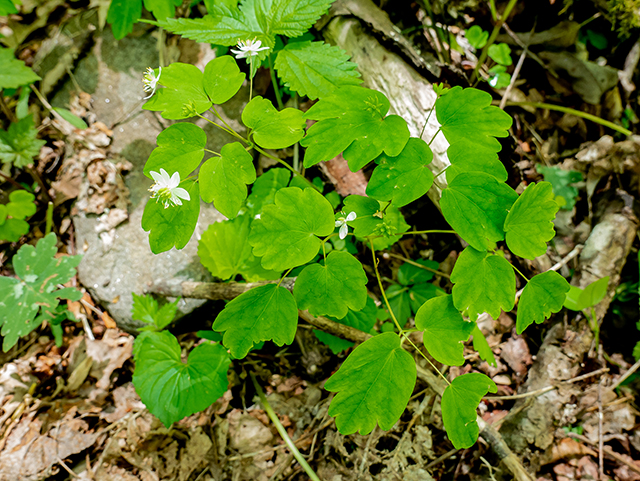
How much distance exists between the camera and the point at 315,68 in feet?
6.06

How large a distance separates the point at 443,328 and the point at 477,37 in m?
2.40

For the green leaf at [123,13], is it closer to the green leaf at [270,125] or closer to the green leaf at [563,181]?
the green leaf at [270,125]

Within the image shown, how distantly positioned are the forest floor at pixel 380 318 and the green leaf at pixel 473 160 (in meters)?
0.81

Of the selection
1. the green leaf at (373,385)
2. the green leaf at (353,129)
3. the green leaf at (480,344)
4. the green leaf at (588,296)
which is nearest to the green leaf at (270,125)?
the green leaf at (353,129)

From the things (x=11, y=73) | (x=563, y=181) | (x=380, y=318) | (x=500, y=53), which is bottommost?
(x=380, y=318)

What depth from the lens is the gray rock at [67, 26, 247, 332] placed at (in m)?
2.45

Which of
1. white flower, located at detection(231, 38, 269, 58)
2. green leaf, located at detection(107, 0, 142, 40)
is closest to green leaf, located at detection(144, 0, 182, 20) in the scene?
green leaf, located at detection(107, 0, 142, 40)

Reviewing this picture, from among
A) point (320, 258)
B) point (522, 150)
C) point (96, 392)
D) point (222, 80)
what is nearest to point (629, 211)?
point (522, 150)

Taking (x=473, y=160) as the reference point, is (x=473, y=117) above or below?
above

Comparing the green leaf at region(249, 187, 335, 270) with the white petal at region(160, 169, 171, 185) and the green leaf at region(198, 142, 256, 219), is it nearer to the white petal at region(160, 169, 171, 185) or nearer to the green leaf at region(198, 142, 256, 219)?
the green leaf at region(198, 142, 256, 219)

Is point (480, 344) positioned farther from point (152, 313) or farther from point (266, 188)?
point (152, 313)

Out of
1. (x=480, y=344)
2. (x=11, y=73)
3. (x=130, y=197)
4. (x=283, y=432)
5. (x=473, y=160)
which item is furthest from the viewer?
(x=130, y=197)

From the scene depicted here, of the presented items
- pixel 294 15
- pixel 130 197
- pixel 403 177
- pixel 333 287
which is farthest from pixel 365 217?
pixel 130 197

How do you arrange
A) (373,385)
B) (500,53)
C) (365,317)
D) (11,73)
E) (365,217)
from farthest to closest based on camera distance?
(500,53)
(11,73)
(365,317)
(365,217)
(373,385)
